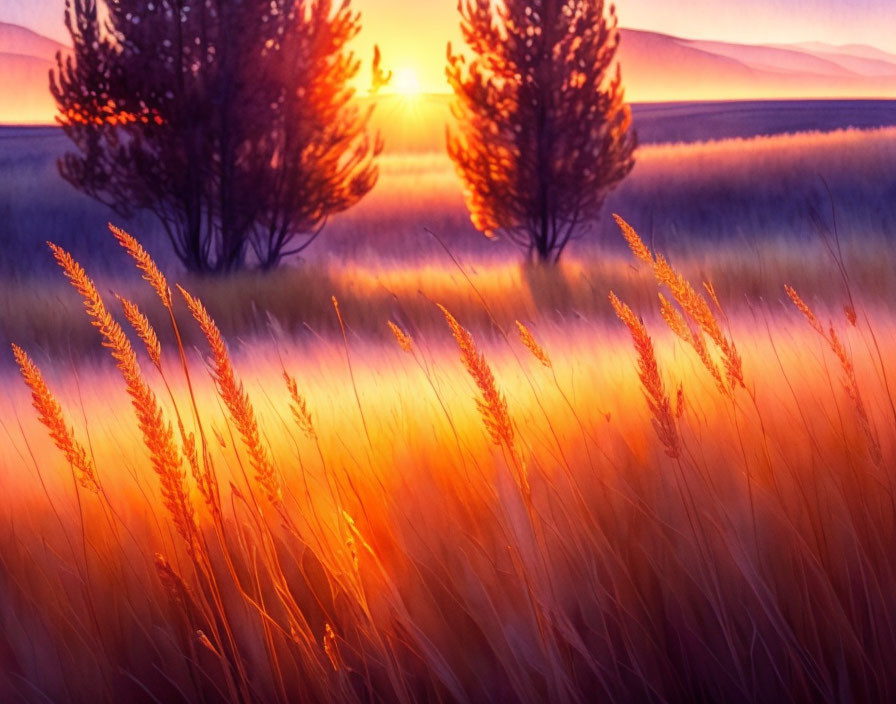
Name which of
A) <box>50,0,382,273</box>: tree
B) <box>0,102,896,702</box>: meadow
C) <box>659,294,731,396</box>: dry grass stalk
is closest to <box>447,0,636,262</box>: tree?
<box>50,0,382,273</box>: tree

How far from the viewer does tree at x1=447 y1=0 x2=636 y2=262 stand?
27.7 ft

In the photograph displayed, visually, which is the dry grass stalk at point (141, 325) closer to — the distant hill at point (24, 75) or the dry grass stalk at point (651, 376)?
the dry grass stalk at point (651, 376)

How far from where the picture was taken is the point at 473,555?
1.65 meters

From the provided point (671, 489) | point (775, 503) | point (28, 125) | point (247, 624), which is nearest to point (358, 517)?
point (247, 624)

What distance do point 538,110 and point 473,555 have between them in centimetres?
759

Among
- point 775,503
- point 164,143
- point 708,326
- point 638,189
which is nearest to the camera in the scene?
point 708,326

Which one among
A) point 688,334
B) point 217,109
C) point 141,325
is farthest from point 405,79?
point 141,325

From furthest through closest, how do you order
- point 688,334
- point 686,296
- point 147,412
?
1. point 688,334
2. point 686,296
3. point 147,412

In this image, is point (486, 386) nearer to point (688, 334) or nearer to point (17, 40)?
point (688, 334)

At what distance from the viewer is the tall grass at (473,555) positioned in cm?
134

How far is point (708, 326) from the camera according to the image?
1376 millimetres

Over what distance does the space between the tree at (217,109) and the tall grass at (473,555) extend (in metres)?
6.16

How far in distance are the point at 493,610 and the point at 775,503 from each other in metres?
0.59

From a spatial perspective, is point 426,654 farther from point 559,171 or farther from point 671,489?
point 559,171
